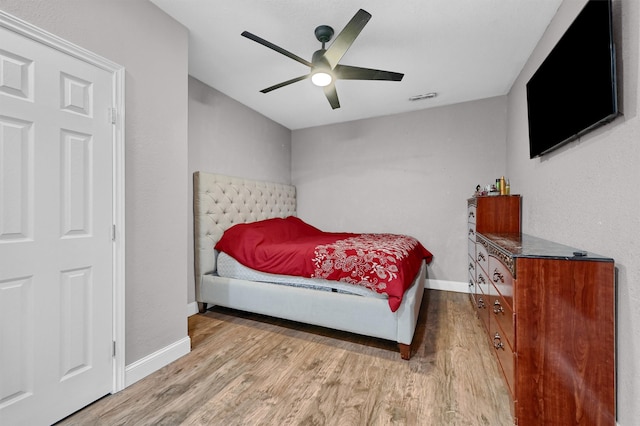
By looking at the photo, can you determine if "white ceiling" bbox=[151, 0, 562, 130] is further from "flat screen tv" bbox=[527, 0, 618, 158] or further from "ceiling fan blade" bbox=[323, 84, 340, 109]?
"flat screen tv" bbox=[527, 0, 618, 158]

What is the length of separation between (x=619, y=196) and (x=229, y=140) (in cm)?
343

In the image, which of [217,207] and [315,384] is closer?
[315,384]

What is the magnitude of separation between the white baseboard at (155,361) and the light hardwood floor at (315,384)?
1.9 inches

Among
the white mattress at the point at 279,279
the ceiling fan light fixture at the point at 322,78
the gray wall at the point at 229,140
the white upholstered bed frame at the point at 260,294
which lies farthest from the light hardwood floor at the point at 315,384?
the ceiling fan light fixture at the point at 322,78

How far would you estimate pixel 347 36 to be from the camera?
5.83ft

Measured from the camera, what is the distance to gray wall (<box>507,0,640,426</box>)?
3.74 ft

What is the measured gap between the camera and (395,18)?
6.54ft

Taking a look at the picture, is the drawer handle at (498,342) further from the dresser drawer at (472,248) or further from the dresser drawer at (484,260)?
the dresser drawer at (472,248)

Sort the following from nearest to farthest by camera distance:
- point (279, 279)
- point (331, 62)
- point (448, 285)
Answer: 1. point (331, 62)
2. point (279, 279)
3. point (448, 285)

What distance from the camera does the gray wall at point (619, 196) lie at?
3.74ft

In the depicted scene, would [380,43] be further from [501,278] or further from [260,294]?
[260,294]

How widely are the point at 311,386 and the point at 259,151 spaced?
123 inches

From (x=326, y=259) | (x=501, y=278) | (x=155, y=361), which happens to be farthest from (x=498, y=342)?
(x=155, y=361)

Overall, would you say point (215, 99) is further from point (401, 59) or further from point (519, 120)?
point (519, 120)
